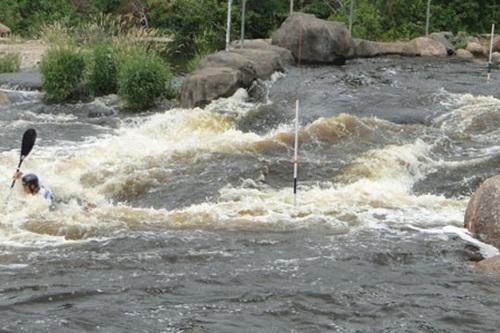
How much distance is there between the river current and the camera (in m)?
7.20

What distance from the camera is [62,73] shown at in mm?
18859

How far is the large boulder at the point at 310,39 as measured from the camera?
915 inches

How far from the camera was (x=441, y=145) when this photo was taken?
1403cm

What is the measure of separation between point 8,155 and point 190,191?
12.9ft

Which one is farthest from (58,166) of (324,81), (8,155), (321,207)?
(324,81)

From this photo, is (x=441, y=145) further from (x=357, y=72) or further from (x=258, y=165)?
(x=357, y=72)

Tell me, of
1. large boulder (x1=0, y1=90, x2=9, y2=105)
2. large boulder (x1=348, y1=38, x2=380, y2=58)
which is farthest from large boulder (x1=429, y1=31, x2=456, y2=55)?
large boulder (x1=0, y1=90, x2=9, y2=105)

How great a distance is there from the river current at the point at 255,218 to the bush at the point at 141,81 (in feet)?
1.72

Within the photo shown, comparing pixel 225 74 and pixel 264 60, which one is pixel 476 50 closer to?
pixel 264 60

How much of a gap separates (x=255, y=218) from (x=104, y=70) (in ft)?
33.2

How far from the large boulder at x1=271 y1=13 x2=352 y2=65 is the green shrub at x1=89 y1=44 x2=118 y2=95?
6.10 metres

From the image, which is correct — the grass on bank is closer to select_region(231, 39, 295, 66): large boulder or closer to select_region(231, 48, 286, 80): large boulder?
select_region(231, 48, 286, 80): large boulder

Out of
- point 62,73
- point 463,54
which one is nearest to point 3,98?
point 62,73

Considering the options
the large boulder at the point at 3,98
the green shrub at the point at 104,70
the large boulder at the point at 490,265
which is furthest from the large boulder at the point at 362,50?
the large boulder at the point at 490,265
